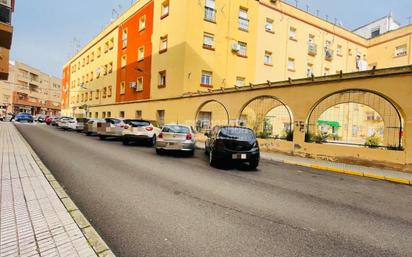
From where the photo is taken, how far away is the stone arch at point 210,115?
17.9m

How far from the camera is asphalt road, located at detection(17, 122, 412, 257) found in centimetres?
340

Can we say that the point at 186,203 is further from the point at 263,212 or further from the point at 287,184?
the point at 287,184

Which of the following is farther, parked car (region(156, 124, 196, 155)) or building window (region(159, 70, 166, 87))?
building window (region(159, 70, 166, 87))

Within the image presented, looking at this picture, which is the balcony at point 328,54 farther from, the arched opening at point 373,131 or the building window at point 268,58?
the arched opening at point 373,131

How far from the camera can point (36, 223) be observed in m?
3.61

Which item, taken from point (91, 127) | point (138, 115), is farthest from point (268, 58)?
point (91, 127)

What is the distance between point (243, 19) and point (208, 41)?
4748 mm

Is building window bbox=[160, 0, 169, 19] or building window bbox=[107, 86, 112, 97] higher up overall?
building window bbox=[160, 0, 169, 19]

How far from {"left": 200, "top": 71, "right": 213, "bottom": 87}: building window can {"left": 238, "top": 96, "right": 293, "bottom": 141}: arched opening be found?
656 centimetres

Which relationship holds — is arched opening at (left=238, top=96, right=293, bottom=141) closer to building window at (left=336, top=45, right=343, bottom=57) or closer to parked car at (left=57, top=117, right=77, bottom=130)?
building window at (left=336, top=45, right=343, bottom=57)

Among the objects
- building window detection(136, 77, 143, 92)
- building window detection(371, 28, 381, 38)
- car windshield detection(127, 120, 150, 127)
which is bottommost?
car windshield detection(127, 120, 150, 127)

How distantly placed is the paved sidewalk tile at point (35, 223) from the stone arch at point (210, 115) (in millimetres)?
13145

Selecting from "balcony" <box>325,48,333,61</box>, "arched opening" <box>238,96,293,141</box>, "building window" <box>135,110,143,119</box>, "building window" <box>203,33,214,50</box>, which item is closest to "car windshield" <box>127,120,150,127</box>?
"arched opening" <box>238,96,293,141</box>

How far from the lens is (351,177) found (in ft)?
29.9
